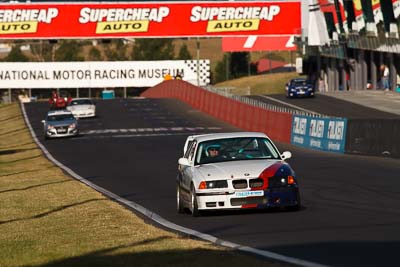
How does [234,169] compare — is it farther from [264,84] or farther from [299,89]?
[264,84]

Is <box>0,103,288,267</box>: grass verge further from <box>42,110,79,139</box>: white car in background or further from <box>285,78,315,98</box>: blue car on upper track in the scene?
<box>285,78,315,98</box>: blue car on upper track

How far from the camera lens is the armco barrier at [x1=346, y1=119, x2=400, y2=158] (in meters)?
31.0

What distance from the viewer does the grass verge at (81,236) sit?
37.3 feet

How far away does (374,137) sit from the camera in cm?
3259

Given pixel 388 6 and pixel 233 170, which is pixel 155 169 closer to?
pixel 233 170

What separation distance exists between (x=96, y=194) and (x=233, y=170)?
6.59m

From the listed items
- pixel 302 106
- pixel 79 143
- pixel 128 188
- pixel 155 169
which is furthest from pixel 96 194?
pixel 302 106

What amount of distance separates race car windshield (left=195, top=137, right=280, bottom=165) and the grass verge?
1.50m

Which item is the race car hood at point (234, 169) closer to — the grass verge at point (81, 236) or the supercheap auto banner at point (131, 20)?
the grass verge at point (81, 236)

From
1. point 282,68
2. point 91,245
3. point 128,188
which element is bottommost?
point 282,68

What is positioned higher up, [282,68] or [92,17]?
[92,17]

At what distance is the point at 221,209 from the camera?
16.6m

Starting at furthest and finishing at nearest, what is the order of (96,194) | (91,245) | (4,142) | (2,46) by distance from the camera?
1. (2,46)
2. (4,142)
3. (96,194)
4. (91,245)

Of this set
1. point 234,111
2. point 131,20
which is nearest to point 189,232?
point 234,111
